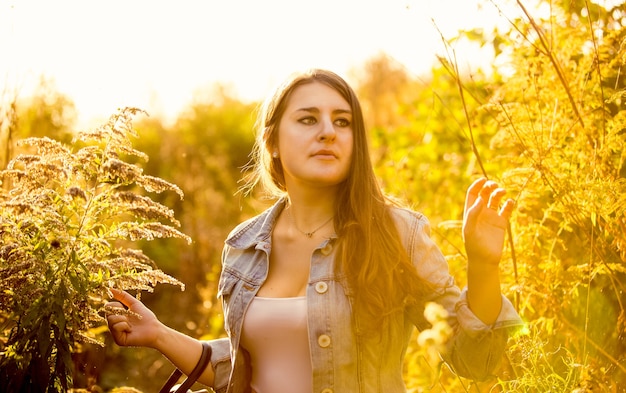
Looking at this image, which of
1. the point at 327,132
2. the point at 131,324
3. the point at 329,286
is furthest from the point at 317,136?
the point at 131,324

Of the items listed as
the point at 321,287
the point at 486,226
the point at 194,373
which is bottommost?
the point at 194,373

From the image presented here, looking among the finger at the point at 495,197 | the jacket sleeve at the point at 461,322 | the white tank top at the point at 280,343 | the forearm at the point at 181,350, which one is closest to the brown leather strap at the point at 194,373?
the forearm at the point at 181,350

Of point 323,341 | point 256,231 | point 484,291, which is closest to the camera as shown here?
point 484,291

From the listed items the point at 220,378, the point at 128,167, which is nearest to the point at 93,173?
the point at 128,167

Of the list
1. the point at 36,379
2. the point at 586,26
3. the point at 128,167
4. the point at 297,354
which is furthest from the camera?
the point at 586,26

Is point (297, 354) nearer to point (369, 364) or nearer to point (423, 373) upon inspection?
point (369, 364)

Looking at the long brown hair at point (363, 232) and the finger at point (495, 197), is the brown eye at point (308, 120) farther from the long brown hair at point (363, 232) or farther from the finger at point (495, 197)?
the finger at point (495, 197)

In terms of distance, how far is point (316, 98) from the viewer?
2.90 meters

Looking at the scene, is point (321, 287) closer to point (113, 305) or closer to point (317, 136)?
point (317, 136)

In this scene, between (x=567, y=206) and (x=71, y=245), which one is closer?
(x=71, y=245)

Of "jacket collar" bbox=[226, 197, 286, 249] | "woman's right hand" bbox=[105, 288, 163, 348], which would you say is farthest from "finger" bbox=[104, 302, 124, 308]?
"jacket collar" bbox=[226, 197, 286, 249]

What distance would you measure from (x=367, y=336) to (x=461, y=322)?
1.22ft

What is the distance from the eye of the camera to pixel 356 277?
2701 millimetres

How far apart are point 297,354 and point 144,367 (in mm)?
3430
